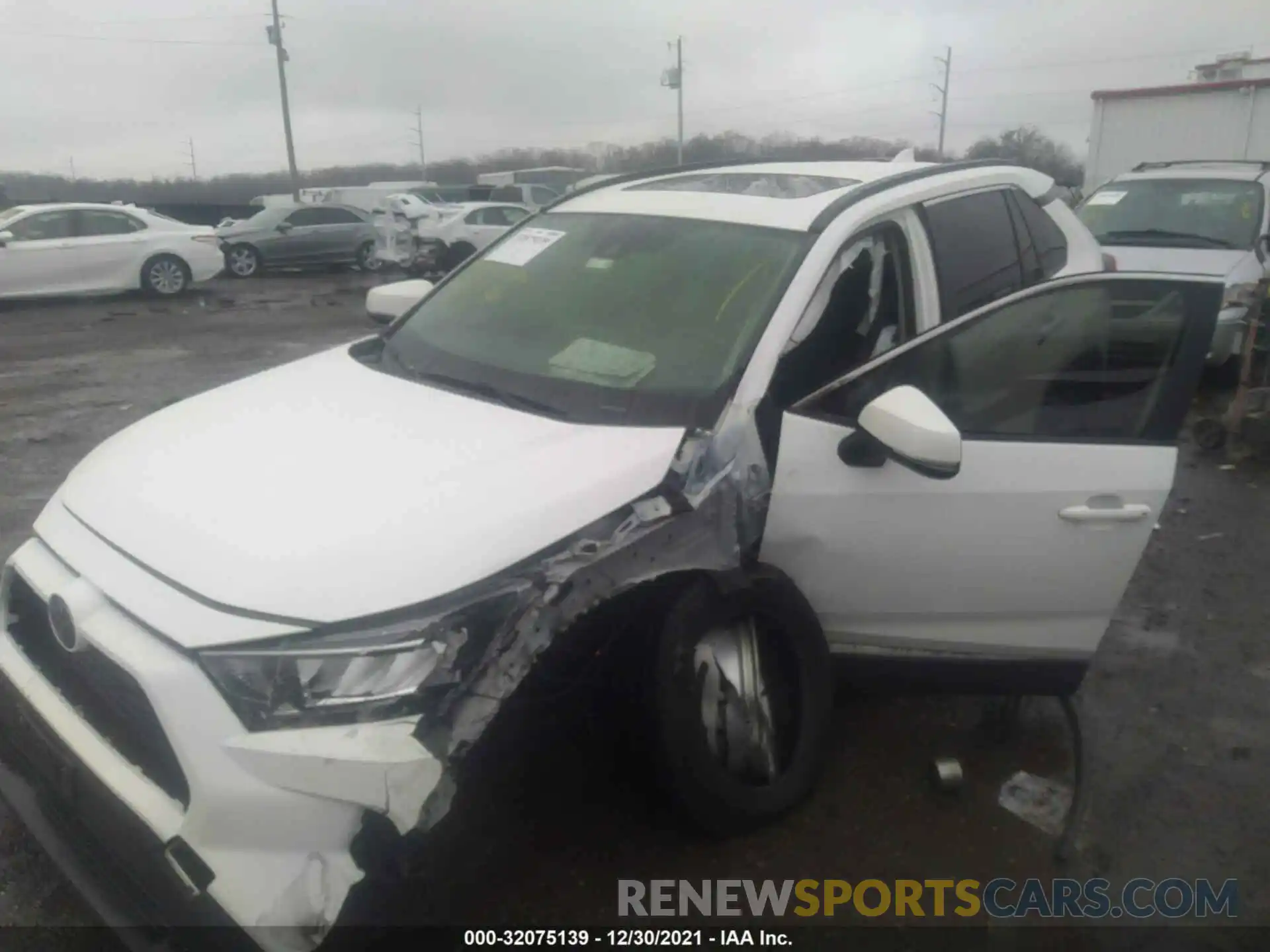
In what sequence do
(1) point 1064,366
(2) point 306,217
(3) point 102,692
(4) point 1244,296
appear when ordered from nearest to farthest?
(3) point 102,692 < (1) point 1064,366 < (4) point 1244,296 < (2) point 306,217

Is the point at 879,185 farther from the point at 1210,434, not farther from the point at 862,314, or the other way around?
the point at 1210,434

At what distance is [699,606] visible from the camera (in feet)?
8.71

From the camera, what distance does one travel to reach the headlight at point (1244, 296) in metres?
6.38

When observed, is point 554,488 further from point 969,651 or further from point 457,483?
point 969,651

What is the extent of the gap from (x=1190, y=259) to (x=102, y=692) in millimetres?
8839

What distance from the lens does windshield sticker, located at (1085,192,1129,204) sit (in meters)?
9.71

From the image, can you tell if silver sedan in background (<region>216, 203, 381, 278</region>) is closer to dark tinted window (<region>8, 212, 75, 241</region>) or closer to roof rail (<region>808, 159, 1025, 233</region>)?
dark tinted window (<region>8, 212, 75, 241</region>)

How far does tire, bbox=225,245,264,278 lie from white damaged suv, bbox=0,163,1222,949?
723 inches

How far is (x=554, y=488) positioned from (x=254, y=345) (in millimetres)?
10346

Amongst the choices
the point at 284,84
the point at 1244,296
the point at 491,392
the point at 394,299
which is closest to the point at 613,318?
the point at 491,392

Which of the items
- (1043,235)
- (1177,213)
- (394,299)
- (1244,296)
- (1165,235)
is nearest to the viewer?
(1043,235)

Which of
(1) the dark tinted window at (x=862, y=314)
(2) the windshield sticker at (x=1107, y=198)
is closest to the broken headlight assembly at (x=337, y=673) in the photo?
(1) the dark tinted window at (x=862, y=314)

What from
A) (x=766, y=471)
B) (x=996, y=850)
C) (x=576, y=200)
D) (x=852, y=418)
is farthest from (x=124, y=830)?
(x=576, y=200)

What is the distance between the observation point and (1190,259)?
28.1ft
